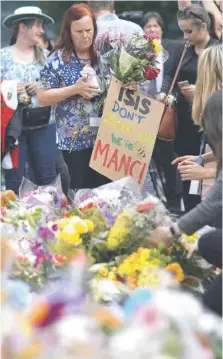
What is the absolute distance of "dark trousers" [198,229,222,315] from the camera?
2756mm

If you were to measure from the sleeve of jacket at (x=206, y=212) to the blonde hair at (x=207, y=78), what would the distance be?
1.97 ft

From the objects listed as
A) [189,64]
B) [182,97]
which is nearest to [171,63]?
[189,64]

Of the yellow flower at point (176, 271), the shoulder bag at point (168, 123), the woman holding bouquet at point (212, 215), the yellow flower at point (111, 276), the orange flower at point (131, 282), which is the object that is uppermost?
the woman holding bouquet at point (212, 215)

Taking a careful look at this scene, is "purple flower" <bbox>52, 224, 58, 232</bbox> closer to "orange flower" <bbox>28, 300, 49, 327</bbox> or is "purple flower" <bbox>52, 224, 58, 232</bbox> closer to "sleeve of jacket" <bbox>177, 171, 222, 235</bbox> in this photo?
"sleeve of jacket" <bbox>177, 171, 222, 235</bbox>

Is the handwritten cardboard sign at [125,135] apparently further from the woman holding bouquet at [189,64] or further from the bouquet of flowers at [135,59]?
the woman holding bouquet at [189,64]

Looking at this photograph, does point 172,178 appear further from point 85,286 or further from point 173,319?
point 173,319

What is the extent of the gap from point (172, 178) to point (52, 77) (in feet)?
5.29

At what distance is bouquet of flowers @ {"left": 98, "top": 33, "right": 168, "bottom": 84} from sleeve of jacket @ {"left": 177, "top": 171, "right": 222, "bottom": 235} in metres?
1.49

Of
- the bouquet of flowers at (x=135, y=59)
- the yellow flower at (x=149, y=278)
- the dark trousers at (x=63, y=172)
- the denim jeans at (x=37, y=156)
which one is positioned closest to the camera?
the yellow flower at (x=149, y=278)

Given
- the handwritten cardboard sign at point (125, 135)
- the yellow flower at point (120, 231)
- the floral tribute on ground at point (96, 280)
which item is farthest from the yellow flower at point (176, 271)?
the handwritten cardboard sign at point (125, 135)

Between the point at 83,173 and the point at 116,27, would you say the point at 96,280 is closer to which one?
the point at 83,173

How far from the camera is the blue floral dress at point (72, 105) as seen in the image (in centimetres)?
454

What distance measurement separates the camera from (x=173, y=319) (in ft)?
6.62

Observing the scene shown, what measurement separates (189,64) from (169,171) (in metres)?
0.94
